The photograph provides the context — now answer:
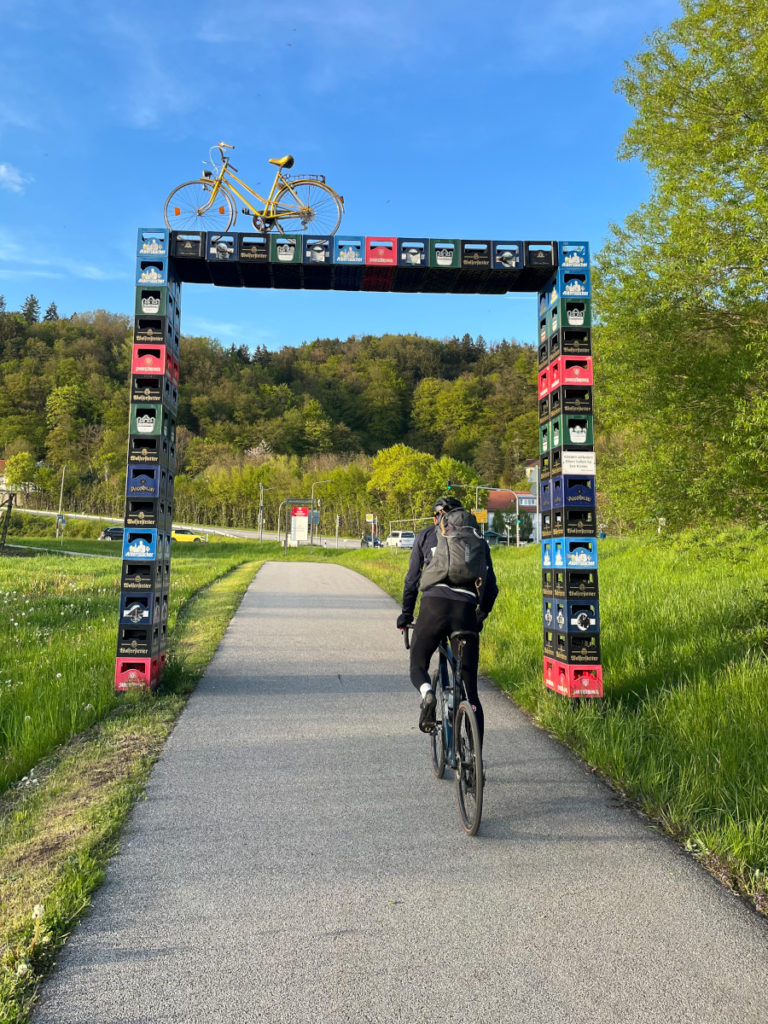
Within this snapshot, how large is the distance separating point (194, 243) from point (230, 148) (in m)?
5.60

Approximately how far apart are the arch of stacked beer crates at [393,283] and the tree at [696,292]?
7.85 feet

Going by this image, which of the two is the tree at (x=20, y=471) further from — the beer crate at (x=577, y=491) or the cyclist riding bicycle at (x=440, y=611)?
the cyclist riding bicycle at (x=440, y=611)

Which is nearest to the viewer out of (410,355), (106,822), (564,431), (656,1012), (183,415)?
(656,1012)

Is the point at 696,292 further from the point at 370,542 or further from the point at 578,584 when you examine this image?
the point at 370,542

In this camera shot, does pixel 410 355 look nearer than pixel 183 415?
No

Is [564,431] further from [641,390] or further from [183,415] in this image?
[183,415]

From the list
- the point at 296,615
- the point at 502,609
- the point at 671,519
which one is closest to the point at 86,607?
the point at 296,615

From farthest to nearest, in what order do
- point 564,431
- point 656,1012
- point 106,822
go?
1. point 564,431
2. point 106,822
3. point 656,1012

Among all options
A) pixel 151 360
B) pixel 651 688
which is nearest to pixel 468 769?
pixel 651 688

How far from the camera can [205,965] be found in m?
2.42

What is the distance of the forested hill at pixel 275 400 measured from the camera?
108000 mm

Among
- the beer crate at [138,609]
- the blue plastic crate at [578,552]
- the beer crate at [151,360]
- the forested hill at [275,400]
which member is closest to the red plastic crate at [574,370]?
the blue plastic crate at [578,552]

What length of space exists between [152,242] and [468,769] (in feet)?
18.2

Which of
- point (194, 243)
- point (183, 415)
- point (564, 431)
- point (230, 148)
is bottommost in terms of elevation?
point (564, 431)
